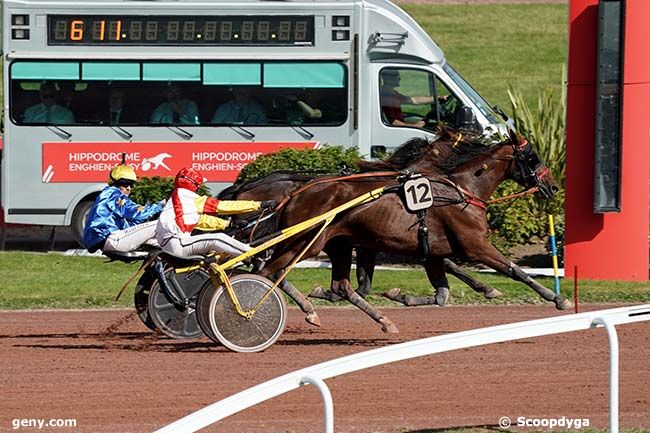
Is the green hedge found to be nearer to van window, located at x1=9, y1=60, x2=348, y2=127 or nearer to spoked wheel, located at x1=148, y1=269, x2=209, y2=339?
van window, located at x1=9, y1=60, x2=348, y2=127

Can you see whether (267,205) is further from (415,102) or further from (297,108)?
(415,102)

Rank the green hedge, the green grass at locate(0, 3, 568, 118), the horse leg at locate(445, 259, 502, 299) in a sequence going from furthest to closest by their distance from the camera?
1. the green grass at locate(0, 3, 568, 118)
2. the green hedge
3. the horse leg at locate(445, 259, 502, 299)

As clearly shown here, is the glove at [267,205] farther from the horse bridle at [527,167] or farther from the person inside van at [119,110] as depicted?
the person inside van at [119,110]

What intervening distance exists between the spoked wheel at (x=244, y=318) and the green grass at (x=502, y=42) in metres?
18.8

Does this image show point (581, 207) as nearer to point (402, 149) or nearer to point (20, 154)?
point (402, 149)

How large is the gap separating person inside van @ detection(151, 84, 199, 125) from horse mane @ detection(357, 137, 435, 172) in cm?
634

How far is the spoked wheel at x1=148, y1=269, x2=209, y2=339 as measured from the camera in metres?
11.2

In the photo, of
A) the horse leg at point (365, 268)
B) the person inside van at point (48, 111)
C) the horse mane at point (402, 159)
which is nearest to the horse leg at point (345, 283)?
the horse mane at point (402, 159)

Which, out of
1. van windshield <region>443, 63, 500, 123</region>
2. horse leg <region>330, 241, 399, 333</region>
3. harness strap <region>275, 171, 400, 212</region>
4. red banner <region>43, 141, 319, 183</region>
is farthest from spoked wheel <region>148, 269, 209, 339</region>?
van windshield <region>443, 63, 500, 123</region>

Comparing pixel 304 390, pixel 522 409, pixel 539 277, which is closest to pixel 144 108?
pixel 539 277

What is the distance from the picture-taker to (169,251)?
10562 mm

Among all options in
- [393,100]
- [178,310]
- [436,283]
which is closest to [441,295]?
[436,283]

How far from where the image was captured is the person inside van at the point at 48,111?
1791cm

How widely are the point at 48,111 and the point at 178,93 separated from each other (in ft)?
5.72
